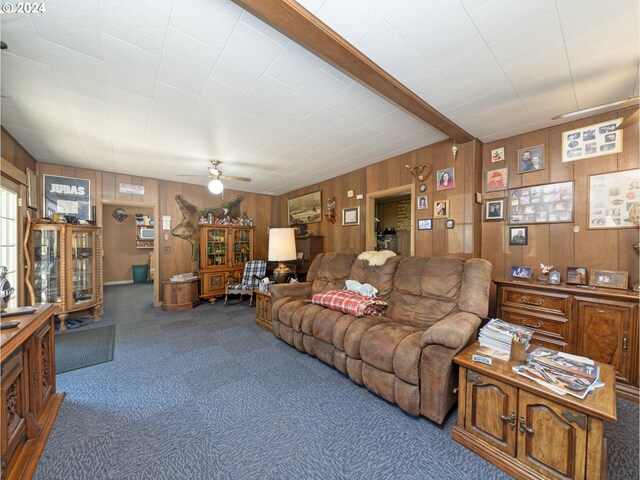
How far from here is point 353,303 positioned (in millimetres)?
2523

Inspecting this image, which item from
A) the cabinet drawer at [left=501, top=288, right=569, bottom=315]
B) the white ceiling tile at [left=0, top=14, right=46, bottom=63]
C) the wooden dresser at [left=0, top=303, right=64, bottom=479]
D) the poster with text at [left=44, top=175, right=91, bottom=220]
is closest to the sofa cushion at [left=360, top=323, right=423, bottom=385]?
the cabinet drawer at [left=501, top=288, right=569, bottom=315]

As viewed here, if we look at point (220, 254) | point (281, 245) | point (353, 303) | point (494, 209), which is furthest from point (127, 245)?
point (494, 209)

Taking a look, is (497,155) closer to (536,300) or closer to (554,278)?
(554,278)

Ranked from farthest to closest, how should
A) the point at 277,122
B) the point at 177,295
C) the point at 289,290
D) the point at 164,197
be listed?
the point at 164,197, the point at 177,295, the point at 289,290, the point at 277,122

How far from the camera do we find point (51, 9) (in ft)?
4.42

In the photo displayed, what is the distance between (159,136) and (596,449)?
435 centimetres

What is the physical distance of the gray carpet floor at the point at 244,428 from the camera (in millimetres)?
1385

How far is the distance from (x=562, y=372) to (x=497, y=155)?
8.33 ft

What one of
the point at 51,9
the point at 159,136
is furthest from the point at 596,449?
the point at 159,136

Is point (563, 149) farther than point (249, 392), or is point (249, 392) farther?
point (563, 149)

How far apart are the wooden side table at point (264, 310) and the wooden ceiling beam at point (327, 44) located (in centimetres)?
284

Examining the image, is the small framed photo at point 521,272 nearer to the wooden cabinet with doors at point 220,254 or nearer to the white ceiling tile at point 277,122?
the white ceiling tile at point 277,122

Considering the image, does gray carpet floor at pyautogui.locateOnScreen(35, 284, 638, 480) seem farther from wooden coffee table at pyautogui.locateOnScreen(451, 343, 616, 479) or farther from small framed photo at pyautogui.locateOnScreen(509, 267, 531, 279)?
small framed photo at pyautogui.locateOnScreen(509, 267, 531, 279)

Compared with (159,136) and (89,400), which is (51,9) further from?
(89,400)
